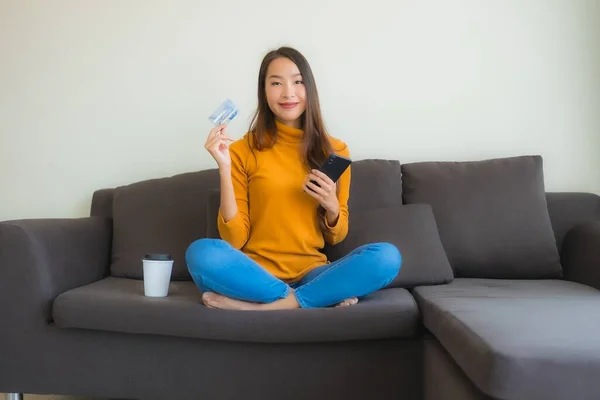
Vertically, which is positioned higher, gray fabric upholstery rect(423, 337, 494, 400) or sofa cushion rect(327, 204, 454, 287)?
sofa cushion rect(327, 204, 454, 287)

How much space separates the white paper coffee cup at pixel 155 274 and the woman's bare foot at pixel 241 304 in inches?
7.1

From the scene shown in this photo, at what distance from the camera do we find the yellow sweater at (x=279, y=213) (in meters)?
1.68

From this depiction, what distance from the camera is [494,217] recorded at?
190 centimetres

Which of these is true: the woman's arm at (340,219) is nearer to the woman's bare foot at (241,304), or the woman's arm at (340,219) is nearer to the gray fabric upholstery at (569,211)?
the woman's bare foot at (241,304)

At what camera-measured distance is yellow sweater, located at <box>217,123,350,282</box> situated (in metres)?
1.68

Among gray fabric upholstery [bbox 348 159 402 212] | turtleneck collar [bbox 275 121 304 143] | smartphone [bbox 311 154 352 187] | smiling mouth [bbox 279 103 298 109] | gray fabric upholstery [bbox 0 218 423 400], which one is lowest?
gray fabric upholstery [bbox 0 218 423 400]

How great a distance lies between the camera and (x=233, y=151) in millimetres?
1783

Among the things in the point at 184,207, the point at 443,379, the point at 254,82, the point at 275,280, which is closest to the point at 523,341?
the point at 443,379

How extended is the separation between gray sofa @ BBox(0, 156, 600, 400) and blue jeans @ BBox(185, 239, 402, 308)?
0.18 ft

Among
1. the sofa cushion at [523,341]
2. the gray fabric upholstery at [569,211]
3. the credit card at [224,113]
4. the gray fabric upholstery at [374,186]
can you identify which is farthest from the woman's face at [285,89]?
the gray fabric upholstery at [569,211]

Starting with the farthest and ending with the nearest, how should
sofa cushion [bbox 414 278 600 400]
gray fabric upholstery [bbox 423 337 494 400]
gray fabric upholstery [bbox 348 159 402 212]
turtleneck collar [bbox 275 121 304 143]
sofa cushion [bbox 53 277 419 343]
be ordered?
gray fabric upholstery [bbox 348 159 402 212] < turtleneck collar [bbox 275 121 304 143] < sofa cushion [bbox 53 277 419 343] < gray fabric upholstery [bbox 423 337 494 400] < sofa cushion [bbox 414 278 600 400]

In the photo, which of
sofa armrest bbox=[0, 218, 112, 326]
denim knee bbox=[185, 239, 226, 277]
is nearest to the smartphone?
denim knee bbox=[185, 239, 226, 277]

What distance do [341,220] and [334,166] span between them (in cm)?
19

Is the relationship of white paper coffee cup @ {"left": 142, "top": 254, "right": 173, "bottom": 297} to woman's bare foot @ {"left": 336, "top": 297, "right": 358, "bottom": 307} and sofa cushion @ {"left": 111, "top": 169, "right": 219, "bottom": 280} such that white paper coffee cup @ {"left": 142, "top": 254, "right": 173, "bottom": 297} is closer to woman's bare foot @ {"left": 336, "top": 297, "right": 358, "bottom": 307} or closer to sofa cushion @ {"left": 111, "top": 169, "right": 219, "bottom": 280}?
sofa cushion @ {"left": 111, "top": 169, "right": 219, "bottom": 280}
